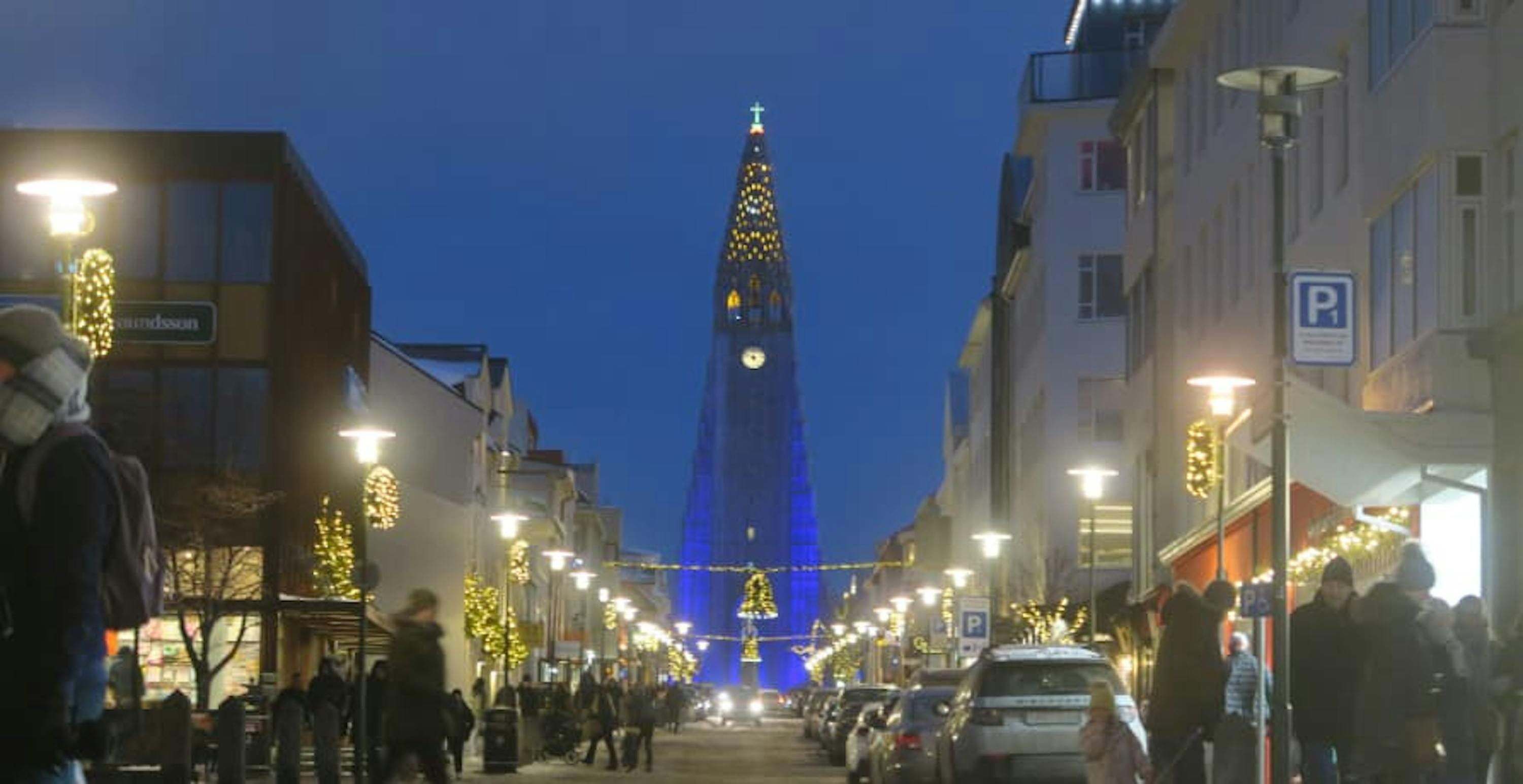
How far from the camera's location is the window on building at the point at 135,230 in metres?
59.1

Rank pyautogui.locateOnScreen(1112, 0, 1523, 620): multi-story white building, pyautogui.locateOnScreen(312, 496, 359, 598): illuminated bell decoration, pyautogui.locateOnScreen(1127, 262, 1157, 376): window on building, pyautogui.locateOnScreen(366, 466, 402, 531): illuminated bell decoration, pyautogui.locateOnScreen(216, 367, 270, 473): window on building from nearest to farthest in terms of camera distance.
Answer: pyautogui.locateOnScreen(1112, 0, 1523, 620): multi-story white building, pyautogui.locateOnScreen(366, 466, 402, 531): illuminated bell decoration, pyautogui.locateOnScreen(312, 496, 359, 598): illuminated bell decoration, pyautogui.locateOnScreen(216, 367, 270, 473): window on building, pyautogui.locateOnScreen(1127, 262, 1157, 376): window on building

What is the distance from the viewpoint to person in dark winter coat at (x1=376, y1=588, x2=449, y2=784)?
22.4m

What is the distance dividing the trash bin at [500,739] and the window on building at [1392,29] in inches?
883

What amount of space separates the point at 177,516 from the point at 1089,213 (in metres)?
38.8

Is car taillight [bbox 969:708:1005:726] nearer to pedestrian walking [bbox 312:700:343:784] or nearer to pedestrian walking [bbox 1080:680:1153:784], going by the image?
pedestrian walking [bbox 1080:680:1153:784]

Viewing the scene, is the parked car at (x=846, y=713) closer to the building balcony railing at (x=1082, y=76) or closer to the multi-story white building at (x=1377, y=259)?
the multi-story white building at (x=1377, y=259)

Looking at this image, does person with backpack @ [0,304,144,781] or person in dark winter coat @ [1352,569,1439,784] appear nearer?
person with backpack @ [0,304,144,781]

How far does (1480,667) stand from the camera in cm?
1973

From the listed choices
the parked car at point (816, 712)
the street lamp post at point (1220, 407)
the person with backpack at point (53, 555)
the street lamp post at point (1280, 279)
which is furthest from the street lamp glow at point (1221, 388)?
the parked car at point (816, 712)

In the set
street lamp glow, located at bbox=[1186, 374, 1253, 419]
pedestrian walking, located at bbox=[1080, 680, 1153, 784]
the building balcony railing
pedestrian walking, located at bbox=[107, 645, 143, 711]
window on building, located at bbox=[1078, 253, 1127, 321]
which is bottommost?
pedestrian walking, located at bbox=[1080, 680, 1153, 784]

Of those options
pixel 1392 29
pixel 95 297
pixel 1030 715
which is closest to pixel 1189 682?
pixel 1030 715

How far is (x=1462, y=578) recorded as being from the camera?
3180 cm

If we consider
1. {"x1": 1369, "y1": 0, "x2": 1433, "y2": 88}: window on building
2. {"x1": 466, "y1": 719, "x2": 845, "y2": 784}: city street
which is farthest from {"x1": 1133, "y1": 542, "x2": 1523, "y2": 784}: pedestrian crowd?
{"x1": 466, "y1": 719, "x2": 845, "y2": 784}: city street

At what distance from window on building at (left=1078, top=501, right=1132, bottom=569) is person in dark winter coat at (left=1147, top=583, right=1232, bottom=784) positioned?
61.1m
